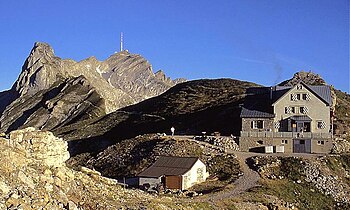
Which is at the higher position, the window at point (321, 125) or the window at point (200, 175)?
the window at point (321, 125)

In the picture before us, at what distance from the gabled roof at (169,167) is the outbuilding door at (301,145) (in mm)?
18980

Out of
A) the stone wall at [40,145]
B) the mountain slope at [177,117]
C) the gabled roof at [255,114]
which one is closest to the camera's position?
the stone wall at [40,145]

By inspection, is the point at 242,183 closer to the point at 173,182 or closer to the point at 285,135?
the point at 173,182

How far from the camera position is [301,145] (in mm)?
64062

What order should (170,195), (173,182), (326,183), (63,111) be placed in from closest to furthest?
1. (170,195)
2. (173,182)
3. (326,183)
4. (63,111)

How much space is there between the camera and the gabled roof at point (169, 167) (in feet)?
160

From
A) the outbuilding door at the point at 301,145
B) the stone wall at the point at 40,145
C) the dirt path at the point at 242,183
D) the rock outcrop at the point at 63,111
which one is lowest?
the dirt path at the point at 242,183

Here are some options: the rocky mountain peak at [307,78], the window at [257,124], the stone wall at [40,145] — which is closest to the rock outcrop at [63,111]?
the rocky mountain peak at [307,78]

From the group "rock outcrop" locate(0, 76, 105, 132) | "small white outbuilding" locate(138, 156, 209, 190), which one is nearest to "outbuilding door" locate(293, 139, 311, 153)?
"small white outbuilding" locate(138, 156, 209, 190)

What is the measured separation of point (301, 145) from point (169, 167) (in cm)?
2251

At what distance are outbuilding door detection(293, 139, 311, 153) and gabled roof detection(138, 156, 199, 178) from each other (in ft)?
62.3

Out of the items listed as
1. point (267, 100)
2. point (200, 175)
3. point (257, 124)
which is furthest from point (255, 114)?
point (200, 175)

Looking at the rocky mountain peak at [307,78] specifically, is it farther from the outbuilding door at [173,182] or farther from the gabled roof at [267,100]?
the outbuilding door at [173,182]

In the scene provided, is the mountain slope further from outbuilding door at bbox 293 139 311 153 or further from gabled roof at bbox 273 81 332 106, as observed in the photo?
gabled roof at bbox 273 81 332 106
